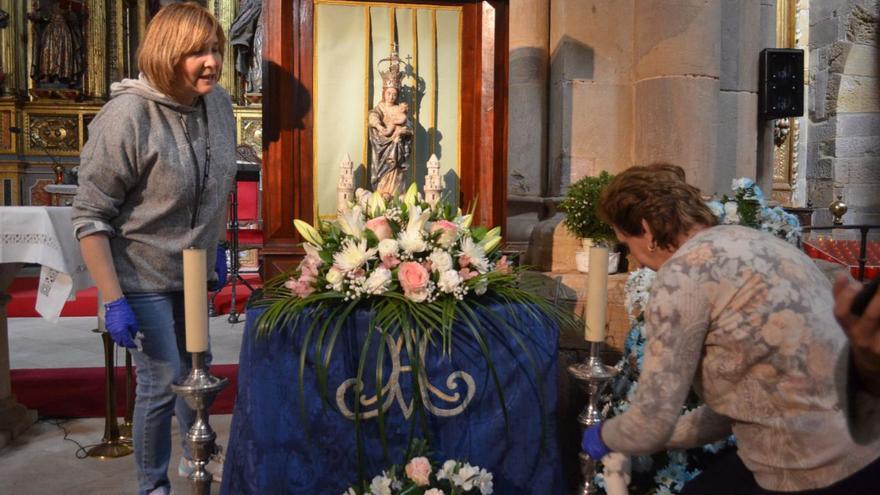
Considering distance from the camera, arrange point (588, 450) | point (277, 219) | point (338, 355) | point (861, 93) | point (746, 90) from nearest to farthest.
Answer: point (588, 450)
point (338, 355)
point (277, 219)
point (746, 90)
point (861, 93)

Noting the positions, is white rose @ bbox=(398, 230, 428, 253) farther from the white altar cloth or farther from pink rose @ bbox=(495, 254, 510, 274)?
the white altar cloth

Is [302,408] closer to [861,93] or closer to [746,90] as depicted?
[746,90]

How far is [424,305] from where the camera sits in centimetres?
184

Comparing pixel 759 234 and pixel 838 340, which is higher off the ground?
pixel 759 234

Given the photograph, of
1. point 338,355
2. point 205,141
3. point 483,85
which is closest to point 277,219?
point 205,141

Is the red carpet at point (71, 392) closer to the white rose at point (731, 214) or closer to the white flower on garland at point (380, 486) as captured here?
the white flower on garland at point (380, 486)

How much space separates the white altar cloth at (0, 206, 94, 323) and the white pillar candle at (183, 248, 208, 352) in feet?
4.72

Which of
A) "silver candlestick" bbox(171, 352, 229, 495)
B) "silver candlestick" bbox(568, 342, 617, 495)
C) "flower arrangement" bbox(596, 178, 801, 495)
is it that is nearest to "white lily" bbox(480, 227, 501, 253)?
"silver candlestick" bbox(568, 342, 617, 495)

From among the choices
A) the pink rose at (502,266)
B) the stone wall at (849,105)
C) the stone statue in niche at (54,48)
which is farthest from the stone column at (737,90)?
A: the stone statue in niche at (54,48)

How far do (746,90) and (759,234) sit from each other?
8.65ft

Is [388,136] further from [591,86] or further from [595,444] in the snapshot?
[595,444]

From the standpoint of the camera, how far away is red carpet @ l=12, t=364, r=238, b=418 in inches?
144

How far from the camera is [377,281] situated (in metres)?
1.80

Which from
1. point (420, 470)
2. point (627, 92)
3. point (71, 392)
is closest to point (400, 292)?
point (420, 470)
